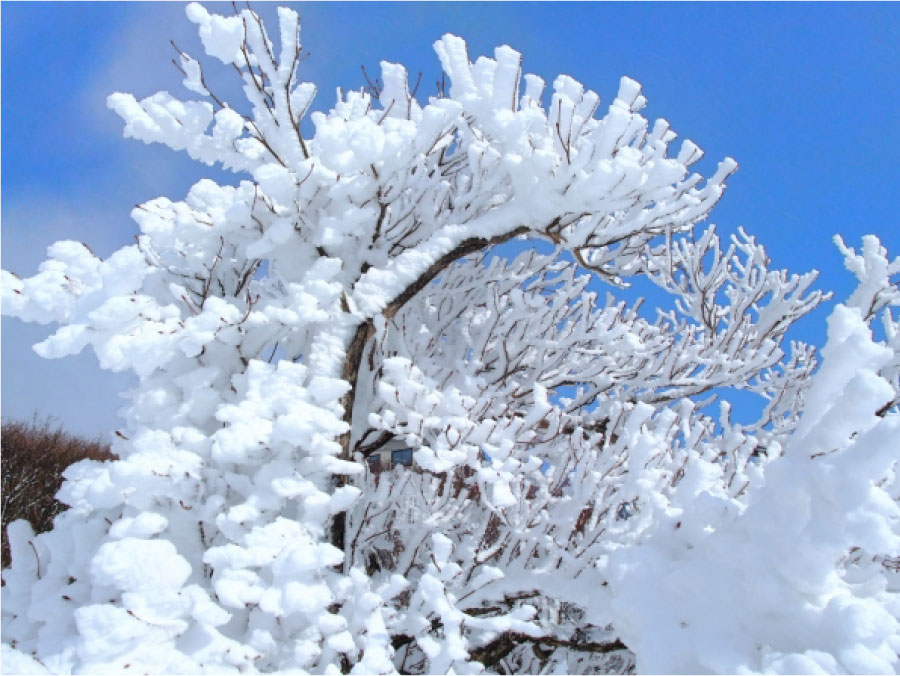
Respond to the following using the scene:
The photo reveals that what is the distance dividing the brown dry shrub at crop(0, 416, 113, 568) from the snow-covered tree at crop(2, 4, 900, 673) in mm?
6617

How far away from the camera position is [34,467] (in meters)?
11.6

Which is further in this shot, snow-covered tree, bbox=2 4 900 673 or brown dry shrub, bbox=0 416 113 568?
brown dry shrub, bbox=0 416 113 568

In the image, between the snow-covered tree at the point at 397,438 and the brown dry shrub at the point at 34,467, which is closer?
the snow-covered tree at the point at 397,438

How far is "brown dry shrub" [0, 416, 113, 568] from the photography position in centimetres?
949

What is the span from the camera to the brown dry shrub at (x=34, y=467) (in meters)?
9.49

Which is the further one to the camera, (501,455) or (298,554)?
(501,455)

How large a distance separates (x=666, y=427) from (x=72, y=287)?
10.3 feet

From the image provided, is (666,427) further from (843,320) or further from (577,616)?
(577,616)

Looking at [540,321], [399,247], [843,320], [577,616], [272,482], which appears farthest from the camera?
[577,616]

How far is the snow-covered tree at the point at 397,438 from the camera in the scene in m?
1.84

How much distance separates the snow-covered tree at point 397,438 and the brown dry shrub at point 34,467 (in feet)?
21.7

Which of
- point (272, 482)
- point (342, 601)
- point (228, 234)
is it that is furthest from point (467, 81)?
point (342, 601)

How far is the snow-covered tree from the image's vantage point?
6.03 feet

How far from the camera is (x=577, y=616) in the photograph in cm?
536
